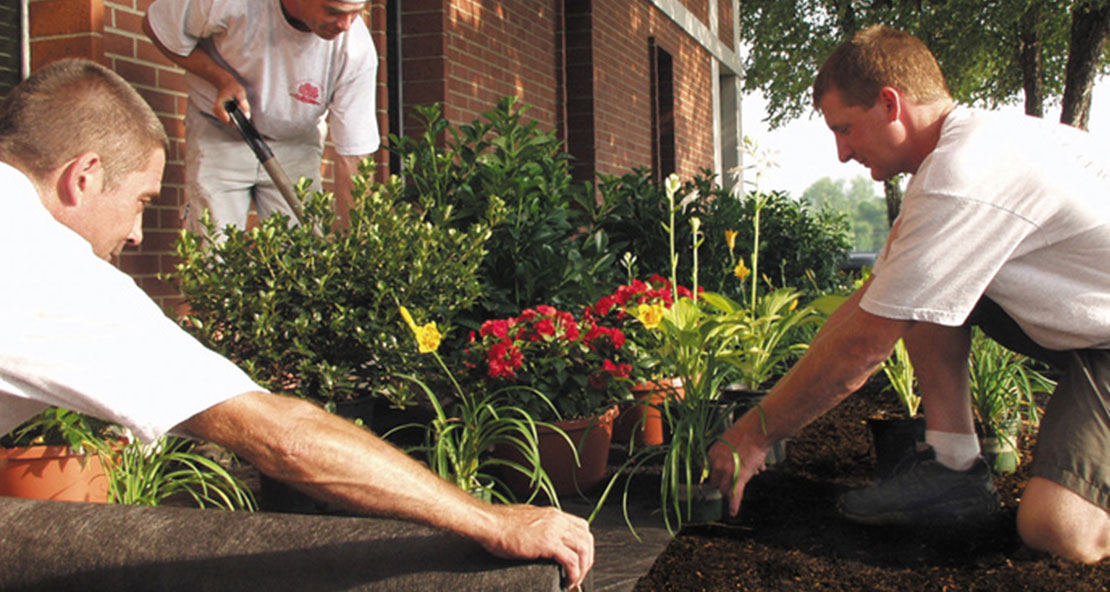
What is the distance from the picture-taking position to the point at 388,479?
4.65 feet

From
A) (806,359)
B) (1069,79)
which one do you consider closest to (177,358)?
(806,359)

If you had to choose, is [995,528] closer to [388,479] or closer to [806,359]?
[806,359]

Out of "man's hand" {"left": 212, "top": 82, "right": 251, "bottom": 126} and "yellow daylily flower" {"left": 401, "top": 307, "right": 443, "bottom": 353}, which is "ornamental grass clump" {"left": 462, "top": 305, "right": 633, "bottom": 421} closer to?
"yellow daylily flower" {"left": 401, "top": 307, "right": 443, "bottom": 353}

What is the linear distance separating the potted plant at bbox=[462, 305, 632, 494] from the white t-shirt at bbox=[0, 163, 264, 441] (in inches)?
66.3

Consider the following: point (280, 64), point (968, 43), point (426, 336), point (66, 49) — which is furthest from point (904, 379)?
point (968, 43)

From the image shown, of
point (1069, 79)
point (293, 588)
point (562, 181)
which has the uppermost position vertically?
point (1069, 79)

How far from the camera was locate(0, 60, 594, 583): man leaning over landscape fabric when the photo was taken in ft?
4.18

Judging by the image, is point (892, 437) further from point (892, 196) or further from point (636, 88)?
point (892, 196)

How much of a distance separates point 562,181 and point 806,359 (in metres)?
1.97

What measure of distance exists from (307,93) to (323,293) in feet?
4.48

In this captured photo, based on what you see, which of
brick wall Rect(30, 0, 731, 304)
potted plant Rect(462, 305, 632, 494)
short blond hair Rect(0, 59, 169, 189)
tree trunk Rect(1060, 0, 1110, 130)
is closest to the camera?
short blond hair Rect(0, 59, 169, 189)

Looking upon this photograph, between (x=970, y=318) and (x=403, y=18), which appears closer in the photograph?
(x=970, y=318)

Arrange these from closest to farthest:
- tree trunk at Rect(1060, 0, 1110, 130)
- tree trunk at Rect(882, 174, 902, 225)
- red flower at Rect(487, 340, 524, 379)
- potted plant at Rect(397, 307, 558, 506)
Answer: potted plant at Rect(397, 307, 558, 506) < red flower at Rect(487, 340, 524, 379) < tree trunk at Rect(1060, 0, 1110, 130) < tree trunk at Rect(882, 174, 902, 225)

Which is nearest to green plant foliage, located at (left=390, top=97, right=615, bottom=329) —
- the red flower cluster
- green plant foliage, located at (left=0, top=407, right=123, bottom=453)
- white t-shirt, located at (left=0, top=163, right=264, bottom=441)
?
the red flower cluster
